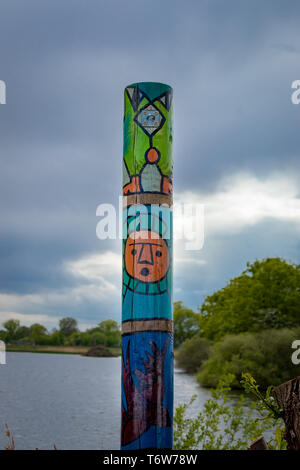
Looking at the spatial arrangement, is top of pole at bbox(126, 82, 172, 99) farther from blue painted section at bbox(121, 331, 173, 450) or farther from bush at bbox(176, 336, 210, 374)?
bush at bbox(176, 336, 210, 374)

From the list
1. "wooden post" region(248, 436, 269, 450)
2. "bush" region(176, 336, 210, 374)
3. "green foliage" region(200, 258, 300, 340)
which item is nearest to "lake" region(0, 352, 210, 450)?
"bush" region(176, 336, 210, 374)

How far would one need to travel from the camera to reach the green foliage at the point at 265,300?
2519 cm

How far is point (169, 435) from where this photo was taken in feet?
13.0

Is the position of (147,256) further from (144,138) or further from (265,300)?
(265,300)

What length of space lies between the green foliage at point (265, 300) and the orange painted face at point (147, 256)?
862 inches

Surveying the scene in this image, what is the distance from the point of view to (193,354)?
2953 centimetres

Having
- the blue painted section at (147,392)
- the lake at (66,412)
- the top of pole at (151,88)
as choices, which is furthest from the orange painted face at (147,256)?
the lake at (66,412)

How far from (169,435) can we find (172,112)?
8.49 feet

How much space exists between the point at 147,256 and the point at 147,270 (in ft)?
0.36

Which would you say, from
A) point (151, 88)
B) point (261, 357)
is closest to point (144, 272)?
point (151, 88)

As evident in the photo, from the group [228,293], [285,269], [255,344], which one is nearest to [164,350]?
[255,344]

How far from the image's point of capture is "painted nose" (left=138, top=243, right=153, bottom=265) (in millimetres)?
4082

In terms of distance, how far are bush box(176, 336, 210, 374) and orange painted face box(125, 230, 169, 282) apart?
25.8 metres
